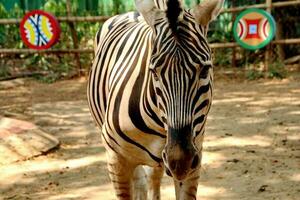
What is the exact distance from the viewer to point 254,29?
8.98 m

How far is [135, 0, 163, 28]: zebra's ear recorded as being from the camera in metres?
2.19

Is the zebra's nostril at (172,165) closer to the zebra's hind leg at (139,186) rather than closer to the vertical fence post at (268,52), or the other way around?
the zebra's hind leg at (139,186)

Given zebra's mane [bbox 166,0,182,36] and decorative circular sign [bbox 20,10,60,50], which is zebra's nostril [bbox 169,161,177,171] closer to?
zebra's mane [bbox 166,0,182,36]

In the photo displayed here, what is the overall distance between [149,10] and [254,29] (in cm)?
703

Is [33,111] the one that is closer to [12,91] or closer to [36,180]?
[12,91]

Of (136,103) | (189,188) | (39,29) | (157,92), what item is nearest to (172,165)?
(157,92)

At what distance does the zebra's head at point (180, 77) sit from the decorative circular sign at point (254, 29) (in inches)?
276

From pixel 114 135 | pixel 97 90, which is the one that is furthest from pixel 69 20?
pixel 114 135

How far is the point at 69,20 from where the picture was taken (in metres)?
9.69

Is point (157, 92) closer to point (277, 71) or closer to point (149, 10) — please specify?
point (149, 10)

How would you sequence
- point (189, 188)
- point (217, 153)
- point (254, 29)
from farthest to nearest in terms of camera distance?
point (254, 29)
point (217, 153)
point (189, 188)

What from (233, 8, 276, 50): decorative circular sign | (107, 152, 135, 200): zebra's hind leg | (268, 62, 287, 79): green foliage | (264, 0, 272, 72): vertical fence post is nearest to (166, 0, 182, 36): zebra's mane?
(107, 152, 135, 200): zebra's hind leg

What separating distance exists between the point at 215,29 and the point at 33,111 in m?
4.96

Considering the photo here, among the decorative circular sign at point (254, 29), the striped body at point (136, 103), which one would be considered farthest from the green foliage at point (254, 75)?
the striped body at point (136, 103)
